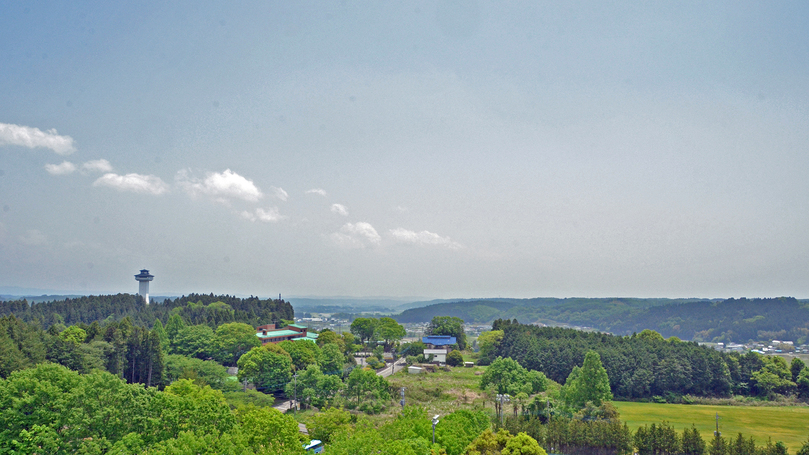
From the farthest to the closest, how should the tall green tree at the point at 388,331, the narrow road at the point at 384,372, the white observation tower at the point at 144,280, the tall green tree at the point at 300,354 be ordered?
the white observation tower at the point at 144,280 < the tall green tree at the point at 388,331 < the tall green tree at the point at 300,354 < the narrow road at the point at 384,372

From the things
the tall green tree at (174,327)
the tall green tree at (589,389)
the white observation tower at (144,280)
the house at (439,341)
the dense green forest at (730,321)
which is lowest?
the dense green forest at (730,321)

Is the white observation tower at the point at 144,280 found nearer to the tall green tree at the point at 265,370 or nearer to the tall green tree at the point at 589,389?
the tall green tree at the point at 265,370

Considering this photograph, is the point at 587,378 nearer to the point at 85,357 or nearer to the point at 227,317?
the point at 85,357

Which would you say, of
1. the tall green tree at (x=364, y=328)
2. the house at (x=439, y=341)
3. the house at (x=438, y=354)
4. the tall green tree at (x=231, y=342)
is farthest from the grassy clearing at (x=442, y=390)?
the tall green tree at (x=231, y=342)

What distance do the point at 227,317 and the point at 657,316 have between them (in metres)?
168

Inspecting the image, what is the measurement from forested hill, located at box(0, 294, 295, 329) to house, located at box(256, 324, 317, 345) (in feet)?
9.03

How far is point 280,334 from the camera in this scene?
6969 centimetres

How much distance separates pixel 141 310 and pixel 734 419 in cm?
8554

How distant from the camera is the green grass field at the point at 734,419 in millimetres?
35156

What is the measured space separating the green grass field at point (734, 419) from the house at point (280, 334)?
40.4m

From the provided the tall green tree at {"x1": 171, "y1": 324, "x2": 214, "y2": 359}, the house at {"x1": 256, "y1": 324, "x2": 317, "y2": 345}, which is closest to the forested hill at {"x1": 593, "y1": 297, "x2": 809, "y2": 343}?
the house at {"x1": 256, "y1": 324, "x2": 317, "y2": 345}

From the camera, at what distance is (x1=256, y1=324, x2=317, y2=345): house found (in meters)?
67.1

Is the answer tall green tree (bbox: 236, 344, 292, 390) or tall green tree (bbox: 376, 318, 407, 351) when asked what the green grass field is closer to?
tall green tree (bbox: 236, 344, 292, 390)

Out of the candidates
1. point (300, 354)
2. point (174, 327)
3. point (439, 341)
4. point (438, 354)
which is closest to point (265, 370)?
point (300, 354)
